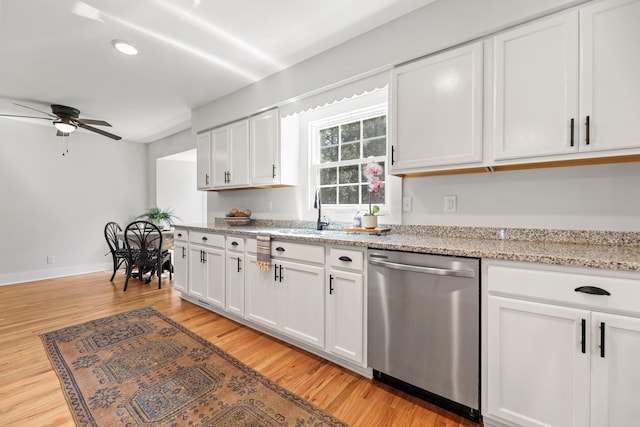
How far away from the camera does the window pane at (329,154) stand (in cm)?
301

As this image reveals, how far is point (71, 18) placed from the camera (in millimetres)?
2115

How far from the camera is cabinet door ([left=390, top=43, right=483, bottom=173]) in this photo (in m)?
1.77

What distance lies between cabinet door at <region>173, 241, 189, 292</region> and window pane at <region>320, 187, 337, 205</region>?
1839mm

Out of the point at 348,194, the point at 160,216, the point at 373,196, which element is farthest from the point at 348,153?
the point at 160,216

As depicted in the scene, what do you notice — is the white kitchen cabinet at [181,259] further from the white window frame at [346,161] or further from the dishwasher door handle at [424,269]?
the dishwasher door handle at [424,269]

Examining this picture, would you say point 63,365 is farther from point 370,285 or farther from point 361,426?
point 370,285

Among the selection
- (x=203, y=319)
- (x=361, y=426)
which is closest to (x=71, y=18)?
(x=203, y=319)

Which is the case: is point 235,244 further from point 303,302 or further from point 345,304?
point 345,304

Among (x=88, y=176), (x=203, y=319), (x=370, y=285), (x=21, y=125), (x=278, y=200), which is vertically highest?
(x=21, y=125)

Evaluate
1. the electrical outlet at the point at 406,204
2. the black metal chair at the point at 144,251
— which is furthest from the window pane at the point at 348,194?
the black metal chair at the point at 144,251

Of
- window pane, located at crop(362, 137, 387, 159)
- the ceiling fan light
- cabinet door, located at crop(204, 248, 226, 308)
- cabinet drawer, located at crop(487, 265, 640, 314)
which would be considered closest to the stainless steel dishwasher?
cabinet drawer, located at crop(487, 265, 640, 314)

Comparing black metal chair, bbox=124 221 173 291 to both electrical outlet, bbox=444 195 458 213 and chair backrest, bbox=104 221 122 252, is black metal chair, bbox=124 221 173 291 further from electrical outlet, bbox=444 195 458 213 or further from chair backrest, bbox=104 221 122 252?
electrical outlet, bbox=444 195 458 213

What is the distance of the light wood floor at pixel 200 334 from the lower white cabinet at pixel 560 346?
37 cm

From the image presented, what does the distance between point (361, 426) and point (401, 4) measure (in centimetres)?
266
